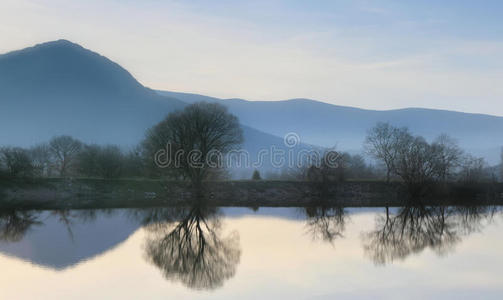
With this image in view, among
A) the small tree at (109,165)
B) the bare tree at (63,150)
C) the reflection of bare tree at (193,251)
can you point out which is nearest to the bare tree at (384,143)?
the small tree at (109,165)

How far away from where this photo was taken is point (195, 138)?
173 ft

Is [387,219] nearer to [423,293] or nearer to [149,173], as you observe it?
[423,293]

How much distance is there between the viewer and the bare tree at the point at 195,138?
173 ft

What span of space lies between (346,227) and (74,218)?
52.6 ft

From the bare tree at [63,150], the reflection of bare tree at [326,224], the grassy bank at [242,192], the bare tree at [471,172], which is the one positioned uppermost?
the bare tree at [63,150]

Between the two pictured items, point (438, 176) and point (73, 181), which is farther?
point (438, 176)

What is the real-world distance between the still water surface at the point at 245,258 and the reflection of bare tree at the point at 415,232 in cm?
7

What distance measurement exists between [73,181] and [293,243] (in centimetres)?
3505

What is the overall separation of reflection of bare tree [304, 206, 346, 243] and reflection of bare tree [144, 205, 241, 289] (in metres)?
4.24

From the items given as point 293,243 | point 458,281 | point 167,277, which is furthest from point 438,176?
point 167,277

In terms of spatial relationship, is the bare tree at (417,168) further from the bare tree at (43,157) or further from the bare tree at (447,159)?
the bare tree at (43,157)

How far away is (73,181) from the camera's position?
50344 mm

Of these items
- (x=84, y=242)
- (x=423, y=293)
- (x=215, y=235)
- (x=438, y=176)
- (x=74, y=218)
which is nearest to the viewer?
(x=423, y=293)

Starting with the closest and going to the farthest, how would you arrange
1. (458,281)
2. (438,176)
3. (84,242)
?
(458,281)
(84,242)
(438,176)
